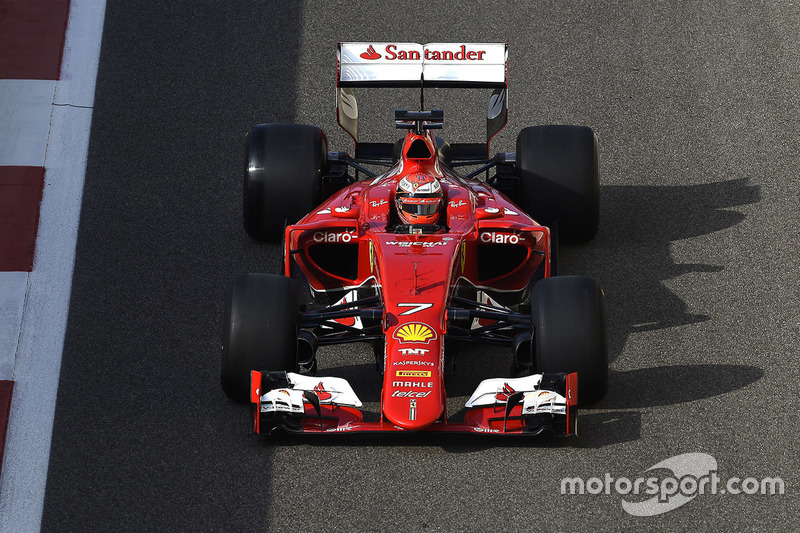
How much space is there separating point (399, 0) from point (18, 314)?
18.4 ft

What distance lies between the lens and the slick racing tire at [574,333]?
9.16 m

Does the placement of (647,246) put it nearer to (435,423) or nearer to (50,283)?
(435,423)

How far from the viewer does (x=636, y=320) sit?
10727mm

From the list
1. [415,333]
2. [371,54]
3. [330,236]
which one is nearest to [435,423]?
[415,333]

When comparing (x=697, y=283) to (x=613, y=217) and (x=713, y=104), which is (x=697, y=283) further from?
(x=713, y=104)

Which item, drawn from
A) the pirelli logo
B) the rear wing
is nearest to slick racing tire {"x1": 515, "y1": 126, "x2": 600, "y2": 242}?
the rear wing

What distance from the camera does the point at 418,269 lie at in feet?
31.6

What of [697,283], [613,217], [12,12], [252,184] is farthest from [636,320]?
[12,12]

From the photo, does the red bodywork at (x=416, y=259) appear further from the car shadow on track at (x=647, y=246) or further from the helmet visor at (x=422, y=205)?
the car shadow on track at (x=647, y=246)

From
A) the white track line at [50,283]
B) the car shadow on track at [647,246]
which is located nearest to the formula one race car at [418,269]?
the car shadow on track at [647,246]

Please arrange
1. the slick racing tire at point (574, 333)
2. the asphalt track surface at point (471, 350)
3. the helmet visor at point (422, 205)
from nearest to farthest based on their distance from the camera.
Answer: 1. the asphalt track surface at point (471, 350)
2. the slick racing tire at point (574, 333)
3. the helmet visor at point (422, 205)

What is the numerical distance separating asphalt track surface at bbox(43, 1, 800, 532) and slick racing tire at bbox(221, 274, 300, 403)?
1.82 feet

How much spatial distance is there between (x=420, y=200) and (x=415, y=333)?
122 cm

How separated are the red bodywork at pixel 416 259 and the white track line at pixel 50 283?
1.92m
